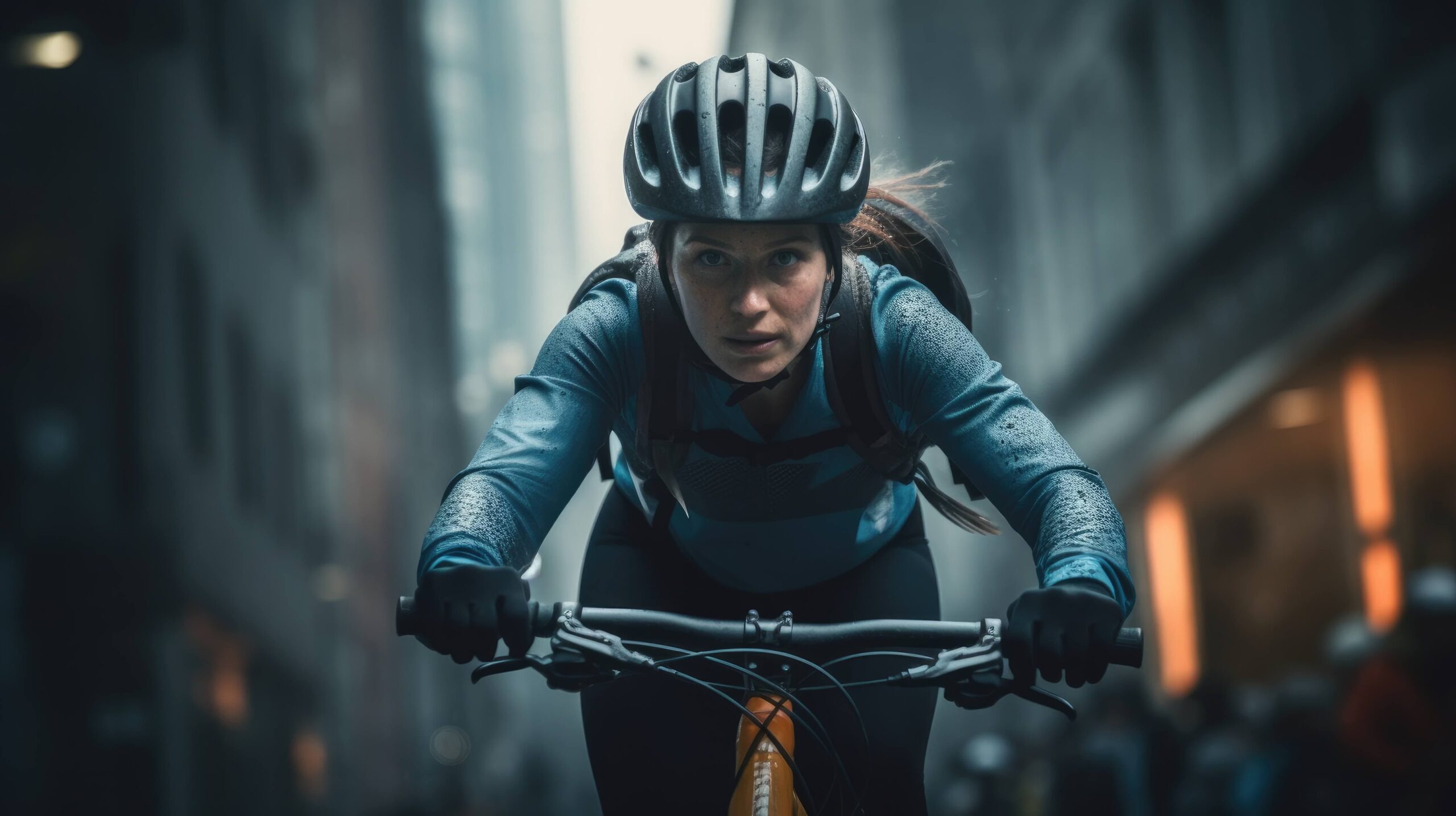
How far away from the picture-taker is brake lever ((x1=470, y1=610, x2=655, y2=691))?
2.25m

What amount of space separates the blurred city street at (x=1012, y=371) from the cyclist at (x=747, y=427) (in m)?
0.18

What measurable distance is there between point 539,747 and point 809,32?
67.5 ft

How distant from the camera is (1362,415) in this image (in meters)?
10.9

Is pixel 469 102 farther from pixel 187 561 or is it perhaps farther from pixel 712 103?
pixel 712 103

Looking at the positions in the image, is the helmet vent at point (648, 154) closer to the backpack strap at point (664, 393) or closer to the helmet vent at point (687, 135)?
the helmet vent at point (687, 135)

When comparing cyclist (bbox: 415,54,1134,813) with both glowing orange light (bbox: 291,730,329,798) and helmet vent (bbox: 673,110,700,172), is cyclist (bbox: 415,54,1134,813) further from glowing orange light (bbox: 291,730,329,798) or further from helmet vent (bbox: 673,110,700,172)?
glowing orange light (bbox: 291,730,329,798)

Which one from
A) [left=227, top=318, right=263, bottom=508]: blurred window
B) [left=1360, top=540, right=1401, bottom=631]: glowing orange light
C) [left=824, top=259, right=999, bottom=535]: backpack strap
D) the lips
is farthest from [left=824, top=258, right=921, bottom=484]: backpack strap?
[left=227, top=318, right=263, bottom=508]: blurred window

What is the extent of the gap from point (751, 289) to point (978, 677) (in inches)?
30.1

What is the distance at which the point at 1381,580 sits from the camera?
34.1 ft

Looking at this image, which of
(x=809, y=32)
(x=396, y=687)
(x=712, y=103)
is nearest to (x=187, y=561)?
(x=809, y=32)

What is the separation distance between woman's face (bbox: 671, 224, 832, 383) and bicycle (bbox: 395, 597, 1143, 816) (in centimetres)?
49

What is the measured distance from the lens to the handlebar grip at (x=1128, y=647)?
2123 millimetres

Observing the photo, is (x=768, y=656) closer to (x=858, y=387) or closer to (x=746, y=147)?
(x=858, y=387)

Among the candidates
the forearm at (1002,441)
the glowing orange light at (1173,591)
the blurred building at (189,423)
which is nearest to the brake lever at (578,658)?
the forearm at (1002,441)
